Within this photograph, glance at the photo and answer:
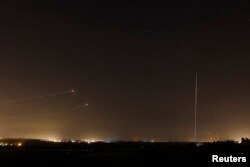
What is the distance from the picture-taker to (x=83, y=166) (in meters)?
45.1

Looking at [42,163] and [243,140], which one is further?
[243,140]

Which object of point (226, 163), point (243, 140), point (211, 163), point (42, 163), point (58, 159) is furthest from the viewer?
point (243, 140)

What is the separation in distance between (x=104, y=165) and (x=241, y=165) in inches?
633

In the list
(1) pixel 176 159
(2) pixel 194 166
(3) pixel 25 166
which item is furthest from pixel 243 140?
(3) pixel 25 166

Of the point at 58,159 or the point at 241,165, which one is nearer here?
the point at 241,165

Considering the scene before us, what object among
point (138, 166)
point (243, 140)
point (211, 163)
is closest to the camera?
point (211, 163)

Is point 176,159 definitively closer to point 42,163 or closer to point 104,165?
point 104,165

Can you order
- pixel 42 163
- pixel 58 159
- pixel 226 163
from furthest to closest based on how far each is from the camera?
1. pixel 58 159
2. pixel 42 163
3. pixel 226 163

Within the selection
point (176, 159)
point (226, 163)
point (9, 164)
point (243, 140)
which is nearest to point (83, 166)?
point (9, 164)

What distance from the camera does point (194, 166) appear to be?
42750mm

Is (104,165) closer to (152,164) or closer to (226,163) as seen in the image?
(152,164)

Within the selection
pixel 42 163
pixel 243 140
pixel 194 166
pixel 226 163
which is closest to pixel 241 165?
pixel 226 163

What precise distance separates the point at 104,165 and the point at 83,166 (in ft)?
8.28

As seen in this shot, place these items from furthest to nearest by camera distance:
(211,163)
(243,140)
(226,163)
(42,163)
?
(243,140)
(42,163)
(211,163)
(226,163)
